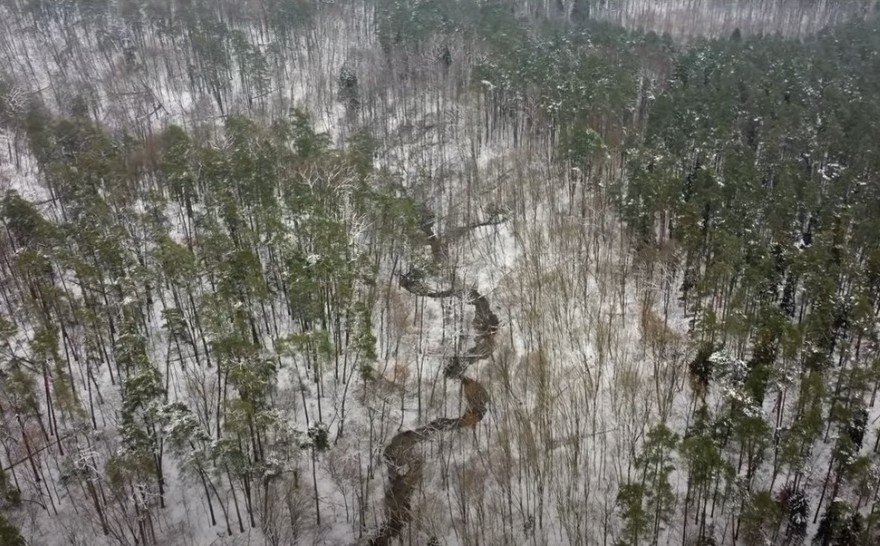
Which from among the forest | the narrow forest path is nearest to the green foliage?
the forest

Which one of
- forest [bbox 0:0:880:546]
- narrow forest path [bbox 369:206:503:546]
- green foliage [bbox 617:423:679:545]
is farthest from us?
narrow forest path [bbox 369:206:503:546]

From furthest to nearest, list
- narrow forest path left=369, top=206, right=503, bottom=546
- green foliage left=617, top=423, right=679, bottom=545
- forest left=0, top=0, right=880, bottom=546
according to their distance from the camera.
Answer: narrow forest path left=369, top=206, right=503, bottom=546, forest left=0, top=0, right=880, bottom=546, green foliage left=617, top=423, right=679, bottom=545

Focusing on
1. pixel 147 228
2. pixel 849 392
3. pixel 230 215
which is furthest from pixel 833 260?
pixel 147 228

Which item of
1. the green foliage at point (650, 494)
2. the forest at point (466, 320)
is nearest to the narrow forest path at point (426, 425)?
the forest at point (466, 320)

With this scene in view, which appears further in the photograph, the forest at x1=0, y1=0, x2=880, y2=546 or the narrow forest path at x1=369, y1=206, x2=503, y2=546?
the narrow forest path at x1=369, y1=206, x2=503, y2=546

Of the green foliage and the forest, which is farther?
the forest

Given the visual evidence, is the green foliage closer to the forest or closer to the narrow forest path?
the forest

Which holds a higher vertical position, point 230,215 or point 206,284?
point 230,215

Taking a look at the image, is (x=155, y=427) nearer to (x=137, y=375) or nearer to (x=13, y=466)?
(x=137, y=375)
